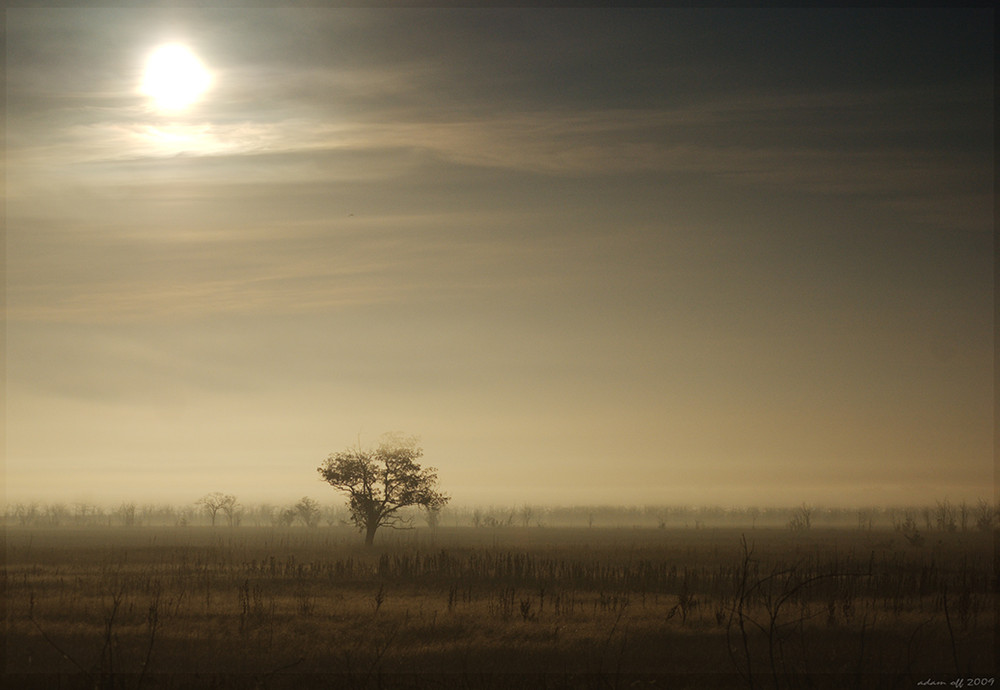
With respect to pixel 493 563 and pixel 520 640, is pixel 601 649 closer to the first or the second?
pixel 520 640

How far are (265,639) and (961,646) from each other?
15.3m

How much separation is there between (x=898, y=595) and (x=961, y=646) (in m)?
7.59

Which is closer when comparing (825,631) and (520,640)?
(520,640)

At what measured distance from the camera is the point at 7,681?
46.4 feet

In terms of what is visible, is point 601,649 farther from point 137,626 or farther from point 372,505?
point 372,505

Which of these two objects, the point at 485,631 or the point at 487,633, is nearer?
the point at 487,633

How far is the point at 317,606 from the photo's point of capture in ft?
75.4

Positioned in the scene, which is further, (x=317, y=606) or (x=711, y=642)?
(x=317, y=606)

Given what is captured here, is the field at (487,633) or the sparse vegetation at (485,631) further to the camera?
the sparse vegetation at (485,631)

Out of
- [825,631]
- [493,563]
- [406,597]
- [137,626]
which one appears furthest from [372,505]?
[825,631]

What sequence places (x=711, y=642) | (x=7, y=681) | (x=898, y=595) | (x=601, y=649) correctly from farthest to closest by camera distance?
(x=898, y=595), (x=711, y=642), (x=601, y=649), (x=7, y=681)

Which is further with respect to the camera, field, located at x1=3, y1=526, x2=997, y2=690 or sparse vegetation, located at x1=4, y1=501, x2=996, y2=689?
sparse vegetation, located at x1=4, y1=501, x2=996, y2=689

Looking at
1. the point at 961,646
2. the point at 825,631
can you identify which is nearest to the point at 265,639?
the point at 825,631

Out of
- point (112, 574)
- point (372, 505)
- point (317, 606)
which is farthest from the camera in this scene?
point (372, 505)
